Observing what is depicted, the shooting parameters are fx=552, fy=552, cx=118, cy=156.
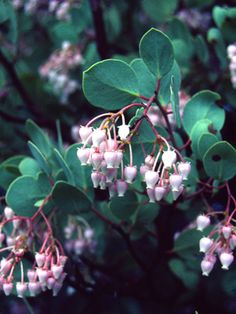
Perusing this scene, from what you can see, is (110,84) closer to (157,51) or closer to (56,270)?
(157,51)

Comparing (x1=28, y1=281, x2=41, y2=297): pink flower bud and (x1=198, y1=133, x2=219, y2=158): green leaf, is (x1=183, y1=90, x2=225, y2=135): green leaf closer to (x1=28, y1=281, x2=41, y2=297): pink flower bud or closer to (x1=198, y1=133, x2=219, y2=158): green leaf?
(x1=198, y1=133, x2=219, y2=158): green leaf

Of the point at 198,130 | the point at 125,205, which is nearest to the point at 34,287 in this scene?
the point at 125,205

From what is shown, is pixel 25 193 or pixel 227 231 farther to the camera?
pixel 25 193

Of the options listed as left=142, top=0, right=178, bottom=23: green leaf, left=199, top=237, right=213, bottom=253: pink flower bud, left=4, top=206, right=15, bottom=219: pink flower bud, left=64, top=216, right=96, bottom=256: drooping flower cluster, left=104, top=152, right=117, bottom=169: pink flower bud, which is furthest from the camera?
left=142, top=0, right=178, bottom=23: green leaf

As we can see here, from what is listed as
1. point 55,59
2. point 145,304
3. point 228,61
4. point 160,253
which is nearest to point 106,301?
point 145,304

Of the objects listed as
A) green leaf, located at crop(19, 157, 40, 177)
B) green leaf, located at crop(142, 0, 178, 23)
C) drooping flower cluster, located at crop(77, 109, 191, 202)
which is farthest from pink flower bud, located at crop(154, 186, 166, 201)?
green leaf, located at crop(142, 0, 178, 23)

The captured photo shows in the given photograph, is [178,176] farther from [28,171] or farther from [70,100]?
[70,100]
